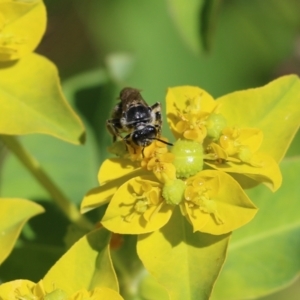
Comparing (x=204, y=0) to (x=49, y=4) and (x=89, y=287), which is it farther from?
(x=49, y=4)

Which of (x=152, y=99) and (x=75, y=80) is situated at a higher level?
(x=75, y=80)

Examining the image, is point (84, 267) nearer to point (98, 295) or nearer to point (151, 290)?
point (98, 295)

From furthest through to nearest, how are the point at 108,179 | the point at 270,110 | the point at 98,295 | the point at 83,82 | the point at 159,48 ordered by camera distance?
1. the point at 159,48
2. the point at 83,82
3. the point at 270,110
4. the point at 108,179
5. the point at 98,295

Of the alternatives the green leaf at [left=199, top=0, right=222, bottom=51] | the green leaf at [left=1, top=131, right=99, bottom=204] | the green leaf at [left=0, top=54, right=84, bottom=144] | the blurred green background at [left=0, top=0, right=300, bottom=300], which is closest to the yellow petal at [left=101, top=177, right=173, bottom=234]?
the green leaf at [left=0, top=54, right=84, bottom=144]

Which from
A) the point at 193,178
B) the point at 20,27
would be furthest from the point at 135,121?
the point at 20,27

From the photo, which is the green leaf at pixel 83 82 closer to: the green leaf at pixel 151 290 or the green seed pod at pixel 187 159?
the green leaf at pixel 151 290

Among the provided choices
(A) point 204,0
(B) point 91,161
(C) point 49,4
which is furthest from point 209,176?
(C) point 49,4
